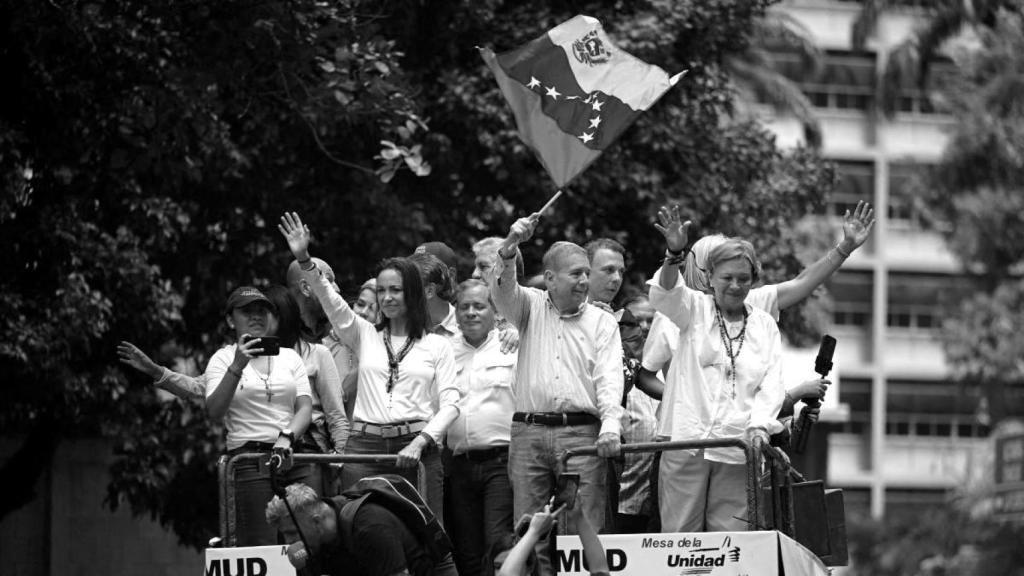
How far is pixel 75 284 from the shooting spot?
17.3m

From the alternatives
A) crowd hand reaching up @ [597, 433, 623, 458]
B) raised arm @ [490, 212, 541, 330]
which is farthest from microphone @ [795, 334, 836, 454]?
raised arm @ [490, 212, 541, 330]

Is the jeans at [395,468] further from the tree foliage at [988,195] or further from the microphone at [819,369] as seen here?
the tree foliage at [988,195]

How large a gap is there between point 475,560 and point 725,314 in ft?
6.31

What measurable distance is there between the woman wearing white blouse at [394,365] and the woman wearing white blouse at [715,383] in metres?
1.30


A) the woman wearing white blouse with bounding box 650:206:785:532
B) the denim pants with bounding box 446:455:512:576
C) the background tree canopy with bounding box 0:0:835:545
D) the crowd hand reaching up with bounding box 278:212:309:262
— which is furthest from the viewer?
the background tree canopy with bounding box 0:0:835:545

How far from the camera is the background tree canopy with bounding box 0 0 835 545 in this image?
17109 mm

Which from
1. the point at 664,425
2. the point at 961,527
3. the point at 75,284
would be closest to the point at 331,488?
the point at 664,425

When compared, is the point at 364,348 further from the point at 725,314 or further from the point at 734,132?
the point at 734,132

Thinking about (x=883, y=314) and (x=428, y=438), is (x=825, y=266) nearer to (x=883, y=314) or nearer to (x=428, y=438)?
(x=428, y=438)

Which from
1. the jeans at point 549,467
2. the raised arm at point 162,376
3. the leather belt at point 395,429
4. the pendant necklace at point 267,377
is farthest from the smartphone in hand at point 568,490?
the raised arm at point 162,376

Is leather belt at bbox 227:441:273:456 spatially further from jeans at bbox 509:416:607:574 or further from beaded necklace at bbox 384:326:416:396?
jeans at bbox 509:416:607:574

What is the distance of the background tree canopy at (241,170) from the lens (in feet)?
56.1

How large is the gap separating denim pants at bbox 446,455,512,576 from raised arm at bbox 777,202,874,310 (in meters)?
1.75

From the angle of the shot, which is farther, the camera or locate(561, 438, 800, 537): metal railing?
the camera
